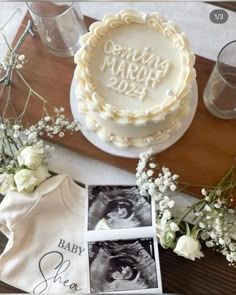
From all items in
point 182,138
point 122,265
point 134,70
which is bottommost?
point 122,265

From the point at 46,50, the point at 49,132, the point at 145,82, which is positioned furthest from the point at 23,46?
the point at 145,82

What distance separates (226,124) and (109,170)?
0.23m

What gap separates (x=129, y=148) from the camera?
933 mm

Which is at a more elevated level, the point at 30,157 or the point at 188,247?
the point at 30,157

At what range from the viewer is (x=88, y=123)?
0.94m

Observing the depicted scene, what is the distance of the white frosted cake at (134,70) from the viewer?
2.75 ft

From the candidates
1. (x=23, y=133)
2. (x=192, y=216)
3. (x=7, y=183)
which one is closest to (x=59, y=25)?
(x=23, y=133)

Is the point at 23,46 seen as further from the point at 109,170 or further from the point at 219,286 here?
the point at 219,286

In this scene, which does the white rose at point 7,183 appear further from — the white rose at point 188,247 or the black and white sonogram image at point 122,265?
the white rose at point 188,247

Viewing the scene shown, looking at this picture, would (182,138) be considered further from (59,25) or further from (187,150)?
(59,25)

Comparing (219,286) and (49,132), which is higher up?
(49,132)

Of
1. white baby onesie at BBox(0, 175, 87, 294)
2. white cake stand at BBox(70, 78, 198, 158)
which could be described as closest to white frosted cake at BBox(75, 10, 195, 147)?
white cake stand at BBox(70, 78, 198, 158)

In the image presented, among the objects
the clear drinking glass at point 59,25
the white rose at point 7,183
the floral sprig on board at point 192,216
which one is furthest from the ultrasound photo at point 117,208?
the clear drinking glass at point 59,25

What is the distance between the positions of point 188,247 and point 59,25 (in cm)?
50
